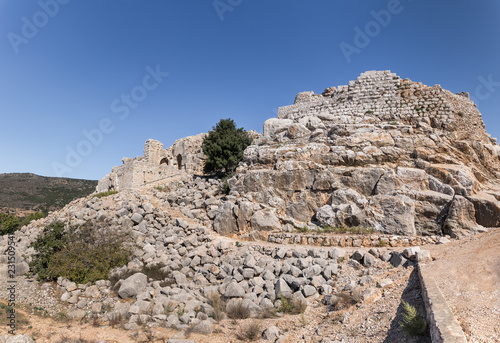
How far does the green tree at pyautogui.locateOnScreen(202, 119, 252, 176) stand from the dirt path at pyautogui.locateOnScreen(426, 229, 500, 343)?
14.1 metres

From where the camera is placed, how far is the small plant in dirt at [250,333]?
624cm

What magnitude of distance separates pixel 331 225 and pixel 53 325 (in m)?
9.56

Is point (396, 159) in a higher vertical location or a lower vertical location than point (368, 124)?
lower

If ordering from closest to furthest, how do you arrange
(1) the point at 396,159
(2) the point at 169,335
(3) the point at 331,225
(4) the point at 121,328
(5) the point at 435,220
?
(2) the point at 169,335
(4) the point at 121,328
(5) the point at 435,220
(3) the point at 331,225
(1) the point at 396,159

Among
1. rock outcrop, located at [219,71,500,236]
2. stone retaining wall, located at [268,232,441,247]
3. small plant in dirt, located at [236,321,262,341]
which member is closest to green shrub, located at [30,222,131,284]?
rock outcrop, located at [219,71,500,236]

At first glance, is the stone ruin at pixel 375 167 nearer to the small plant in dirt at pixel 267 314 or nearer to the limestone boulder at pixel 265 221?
the limestone boulder at pixel 265 221

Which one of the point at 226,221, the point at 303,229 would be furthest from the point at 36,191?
the point at 303,229

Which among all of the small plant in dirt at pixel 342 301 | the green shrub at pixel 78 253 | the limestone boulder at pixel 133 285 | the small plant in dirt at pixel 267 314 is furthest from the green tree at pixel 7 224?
the small plant in dirt at pixel 342 301

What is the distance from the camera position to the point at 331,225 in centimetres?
1123

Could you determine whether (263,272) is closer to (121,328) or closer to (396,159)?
(121,328)

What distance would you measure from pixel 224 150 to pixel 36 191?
5063cm

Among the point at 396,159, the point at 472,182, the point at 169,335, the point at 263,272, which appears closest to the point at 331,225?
the point at 263,272

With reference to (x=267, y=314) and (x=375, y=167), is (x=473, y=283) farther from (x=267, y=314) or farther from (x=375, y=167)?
(x=375, y=167)

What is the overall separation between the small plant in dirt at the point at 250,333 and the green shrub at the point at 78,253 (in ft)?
19.7
